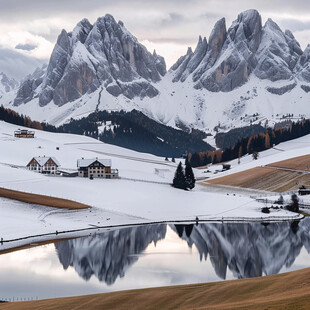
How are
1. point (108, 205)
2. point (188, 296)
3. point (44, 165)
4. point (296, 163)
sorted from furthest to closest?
point (296, 163), point (44, 165), point (108, 205), point (188, 296)

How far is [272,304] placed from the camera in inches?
1578

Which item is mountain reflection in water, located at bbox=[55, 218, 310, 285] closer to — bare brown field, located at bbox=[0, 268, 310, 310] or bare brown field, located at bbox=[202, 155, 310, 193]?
bare brown field, located at bbox=[0, 268, 310, 310]

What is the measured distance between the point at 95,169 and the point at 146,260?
83.5m

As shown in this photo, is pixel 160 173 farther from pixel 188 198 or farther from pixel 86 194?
pixel 86 194

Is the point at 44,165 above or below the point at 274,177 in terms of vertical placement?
above

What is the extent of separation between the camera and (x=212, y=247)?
86625mm

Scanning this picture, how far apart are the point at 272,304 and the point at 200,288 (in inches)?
663

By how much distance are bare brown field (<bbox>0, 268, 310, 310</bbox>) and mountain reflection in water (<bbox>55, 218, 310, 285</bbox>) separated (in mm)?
10924

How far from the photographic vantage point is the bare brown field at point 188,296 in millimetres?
49500

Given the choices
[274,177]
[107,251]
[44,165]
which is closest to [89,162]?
[44,165]

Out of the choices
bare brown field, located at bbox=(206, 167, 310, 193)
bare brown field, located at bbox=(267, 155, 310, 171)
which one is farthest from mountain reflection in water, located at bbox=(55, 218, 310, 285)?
bare brown field, located at bbox=(267, 155, 310, 171)

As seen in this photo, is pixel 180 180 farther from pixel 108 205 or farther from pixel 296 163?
pixel 296 163

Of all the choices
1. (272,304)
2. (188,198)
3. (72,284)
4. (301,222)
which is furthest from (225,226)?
(272,304)

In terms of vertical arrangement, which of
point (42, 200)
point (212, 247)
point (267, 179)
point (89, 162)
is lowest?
point (212, 247)
